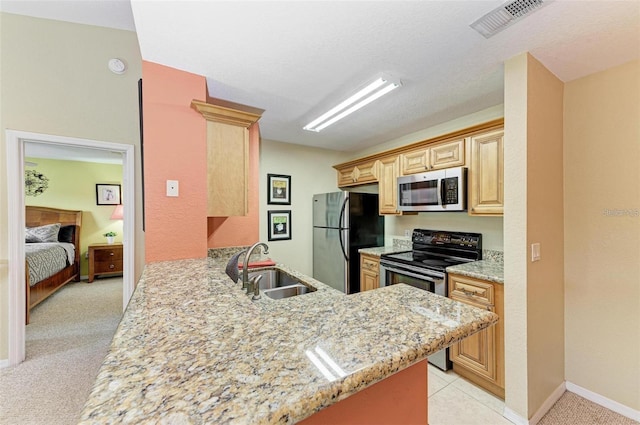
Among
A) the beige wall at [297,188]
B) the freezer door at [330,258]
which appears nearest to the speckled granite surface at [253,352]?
the freezer door at [330,258]

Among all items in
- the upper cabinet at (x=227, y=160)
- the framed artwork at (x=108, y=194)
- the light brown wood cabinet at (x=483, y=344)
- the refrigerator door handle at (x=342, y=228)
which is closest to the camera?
the light brown wood cabinet at (x=483, y=344)

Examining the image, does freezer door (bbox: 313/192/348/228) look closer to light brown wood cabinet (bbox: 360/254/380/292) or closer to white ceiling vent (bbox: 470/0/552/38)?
light brown wood cabinet (bbox: 360/254/380/292)

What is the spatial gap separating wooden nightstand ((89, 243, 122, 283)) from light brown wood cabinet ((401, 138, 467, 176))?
5.67m

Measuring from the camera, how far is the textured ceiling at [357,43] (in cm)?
134

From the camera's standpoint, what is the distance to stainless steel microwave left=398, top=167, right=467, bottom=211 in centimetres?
238

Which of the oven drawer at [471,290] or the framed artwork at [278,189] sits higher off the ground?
the framed artwork at [278,189]

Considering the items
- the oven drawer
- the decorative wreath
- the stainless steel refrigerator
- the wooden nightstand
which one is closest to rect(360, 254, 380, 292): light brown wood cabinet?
the stainless steel refrigerator

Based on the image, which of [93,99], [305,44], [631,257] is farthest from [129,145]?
[631,257]

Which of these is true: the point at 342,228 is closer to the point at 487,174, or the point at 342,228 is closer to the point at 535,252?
the point at 487,174

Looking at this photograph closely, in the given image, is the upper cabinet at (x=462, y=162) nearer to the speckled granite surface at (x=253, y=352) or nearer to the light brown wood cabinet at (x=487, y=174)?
the light brown wood cabinet at (x=487, y=174)

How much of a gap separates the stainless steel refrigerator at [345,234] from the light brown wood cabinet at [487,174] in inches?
53.9

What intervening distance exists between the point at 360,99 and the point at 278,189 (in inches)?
72.5

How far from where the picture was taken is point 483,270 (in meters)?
2.13

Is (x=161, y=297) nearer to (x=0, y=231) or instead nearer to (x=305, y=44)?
(x=305, y=44)
